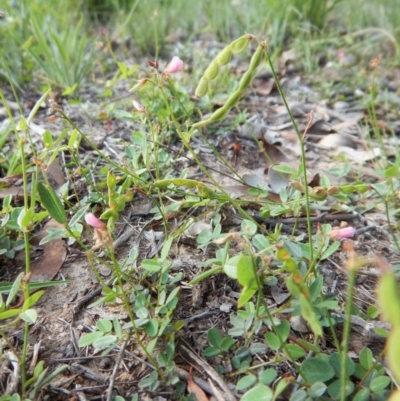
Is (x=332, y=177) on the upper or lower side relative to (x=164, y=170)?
lower

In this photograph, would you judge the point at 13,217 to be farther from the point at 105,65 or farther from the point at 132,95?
the point at 105,65

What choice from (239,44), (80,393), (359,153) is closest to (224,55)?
(239,44)

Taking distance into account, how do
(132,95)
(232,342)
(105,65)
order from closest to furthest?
1. (232,342)
2. (132,95)
3. (105,65)

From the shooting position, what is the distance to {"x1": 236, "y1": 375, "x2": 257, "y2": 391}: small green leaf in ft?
2.80

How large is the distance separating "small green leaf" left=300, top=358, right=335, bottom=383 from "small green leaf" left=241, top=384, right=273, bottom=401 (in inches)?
3.4

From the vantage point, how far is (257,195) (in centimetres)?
137

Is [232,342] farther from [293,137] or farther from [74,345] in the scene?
[293,137]

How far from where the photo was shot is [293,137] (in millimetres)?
1907

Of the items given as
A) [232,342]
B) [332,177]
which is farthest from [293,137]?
[232,342]

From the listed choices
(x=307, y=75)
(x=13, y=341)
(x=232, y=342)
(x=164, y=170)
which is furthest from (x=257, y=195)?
(x=307, y=75)

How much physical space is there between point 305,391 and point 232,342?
0.19 m

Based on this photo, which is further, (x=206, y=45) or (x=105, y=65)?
(x=206, y=45)

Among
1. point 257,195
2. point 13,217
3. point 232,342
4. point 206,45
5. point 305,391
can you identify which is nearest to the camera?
point 305,391

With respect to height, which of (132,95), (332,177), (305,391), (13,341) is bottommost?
(332,177)
